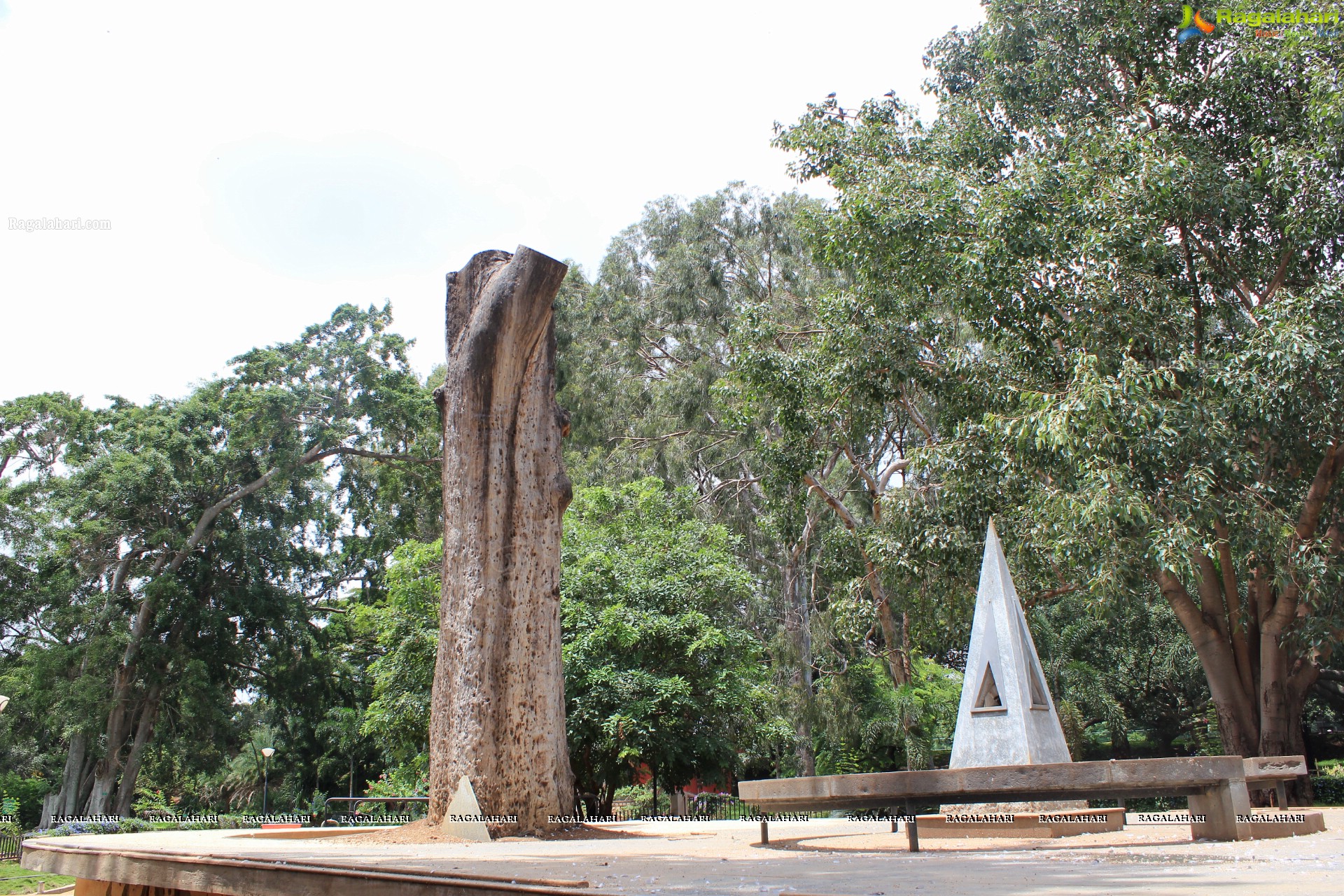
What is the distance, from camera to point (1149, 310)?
37.0ft

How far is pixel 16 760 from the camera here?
3369 cm

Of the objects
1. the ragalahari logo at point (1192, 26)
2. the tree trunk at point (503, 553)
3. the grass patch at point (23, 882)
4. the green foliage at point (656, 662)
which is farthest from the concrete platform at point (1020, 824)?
the grass patch at point (23, 882)

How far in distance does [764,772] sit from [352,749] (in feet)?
41.2

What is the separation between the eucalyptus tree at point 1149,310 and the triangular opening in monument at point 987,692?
8.58 feet

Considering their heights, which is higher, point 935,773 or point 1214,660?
point 1214,660

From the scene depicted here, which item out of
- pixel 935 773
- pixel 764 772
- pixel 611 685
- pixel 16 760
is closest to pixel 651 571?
pixel 611 685

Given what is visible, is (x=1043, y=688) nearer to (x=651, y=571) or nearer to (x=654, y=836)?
(x=654, y=836)

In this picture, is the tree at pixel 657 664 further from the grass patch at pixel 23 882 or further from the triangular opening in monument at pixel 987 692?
the grass patch at pixel 23 882

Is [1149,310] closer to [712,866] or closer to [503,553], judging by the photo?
[503,553]

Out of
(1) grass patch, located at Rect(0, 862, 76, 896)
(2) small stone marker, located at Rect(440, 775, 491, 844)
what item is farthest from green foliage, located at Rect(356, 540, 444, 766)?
(2) small stone marker, located at Rect(440, 775, 491, 844)

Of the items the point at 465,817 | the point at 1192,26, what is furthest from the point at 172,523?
the point at 1192,26

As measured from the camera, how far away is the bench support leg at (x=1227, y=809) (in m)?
5.32

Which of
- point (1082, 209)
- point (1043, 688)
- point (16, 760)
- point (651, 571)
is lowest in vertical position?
point (16, 760)

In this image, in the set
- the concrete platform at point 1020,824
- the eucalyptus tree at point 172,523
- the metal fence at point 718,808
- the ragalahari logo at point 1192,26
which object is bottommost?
the metal fence at point 718,808
